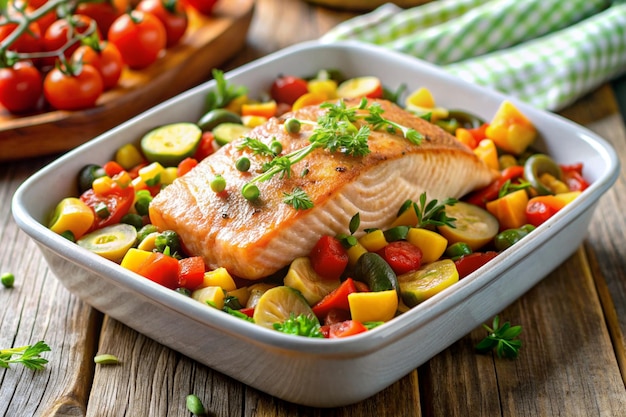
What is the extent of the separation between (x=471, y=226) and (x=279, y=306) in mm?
1079

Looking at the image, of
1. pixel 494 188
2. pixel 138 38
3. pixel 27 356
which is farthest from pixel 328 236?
pixel 138 38

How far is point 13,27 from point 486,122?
3027 mm

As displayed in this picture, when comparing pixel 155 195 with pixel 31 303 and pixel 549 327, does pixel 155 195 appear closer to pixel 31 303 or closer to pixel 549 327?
pixel 31 303

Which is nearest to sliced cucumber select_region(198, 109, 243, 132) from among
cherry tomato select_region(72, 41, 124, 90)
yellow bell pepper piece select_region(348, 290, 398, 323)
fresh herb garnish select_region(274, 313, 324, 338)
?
cherry tomato select_region(72, 41, 124, 90)

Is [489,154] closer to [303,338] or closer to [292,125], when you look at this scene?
[292,125]

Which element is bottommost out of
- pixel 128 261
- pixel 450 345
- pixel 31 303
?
pixel 31 303

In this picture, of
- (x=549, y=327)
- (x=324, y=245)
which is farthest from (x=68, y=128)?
(x=549, y=327)

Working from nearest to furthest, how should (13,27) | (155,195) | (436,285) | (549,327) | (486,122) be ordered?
(436,285) < (549,327) < (155,195) < (486,122) < (13,27)

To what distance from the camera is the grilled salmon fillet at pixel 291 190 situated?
3367 millimetres

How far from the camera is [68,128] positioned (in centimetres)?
476

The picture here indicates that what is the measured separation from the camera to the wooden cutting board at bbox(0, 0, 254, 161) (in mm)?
4727

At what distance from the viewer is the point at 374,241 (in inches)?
139

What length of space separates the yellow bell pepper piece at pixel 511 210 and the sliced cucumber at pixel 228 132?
1.29 meters

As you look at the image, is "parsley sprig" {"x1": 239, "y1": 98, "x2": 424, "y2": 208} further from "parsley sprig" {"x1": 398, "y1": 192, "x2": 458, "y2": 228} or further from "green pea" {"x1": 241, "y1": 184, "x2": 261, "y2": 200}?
"parsley sprig" {"x1": 398, "y1": 192, "x2": 458, "y2": 228}
